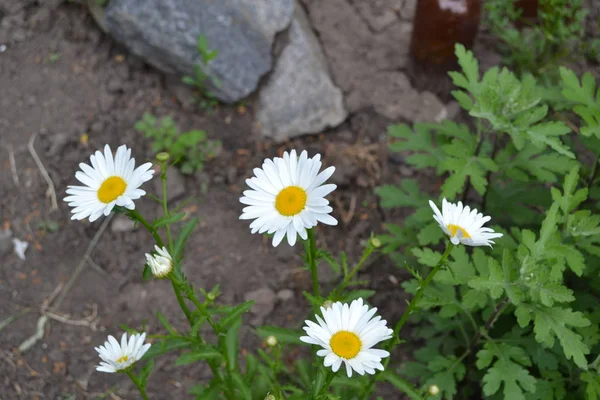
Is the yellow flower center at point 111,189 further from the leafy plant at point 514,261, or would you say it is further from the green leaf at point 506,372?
the green leaf at point 506,372

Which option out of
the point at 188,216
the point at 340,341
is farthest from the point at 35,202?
the point at 340,341

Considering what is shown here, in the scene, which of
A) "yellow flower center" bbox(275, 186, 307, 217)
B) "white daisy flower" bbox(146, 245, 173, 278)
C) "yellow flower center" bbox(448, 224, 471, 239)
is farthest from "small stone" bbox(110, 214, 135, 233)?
"yellow flower center" bbox(448, 224, 471, 239)

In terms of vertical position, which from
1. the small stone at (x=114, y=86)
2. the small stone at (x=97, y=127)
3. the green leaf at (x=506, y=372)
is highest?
the small stone at (x=114, y=86)

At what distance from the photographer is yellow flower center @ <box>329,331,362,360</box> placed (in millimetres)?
1795

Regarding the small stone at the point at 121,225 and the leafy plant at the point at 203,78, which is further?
the leafy plant at the point at 203,78

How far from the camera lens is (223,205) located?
11.6 feet

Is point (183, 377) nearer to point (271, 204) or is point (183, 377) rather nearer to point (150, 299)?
point (150, 299)

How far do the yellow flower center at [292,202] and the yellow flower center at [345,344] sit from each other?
376mm

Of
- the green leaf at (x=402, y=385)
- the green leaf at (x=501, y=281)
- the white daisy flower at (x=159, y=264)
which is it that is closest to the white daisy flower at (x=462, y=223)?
the green leaf at (x=501, y=281)

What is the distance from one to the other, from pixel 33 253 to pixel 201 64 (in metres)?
→ 1.39

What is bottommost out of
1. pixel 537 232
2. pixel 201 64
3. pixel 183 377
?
pixel 183 377

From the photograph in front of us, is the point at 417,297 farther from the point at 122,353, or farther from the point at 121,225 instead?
the point at 121,225

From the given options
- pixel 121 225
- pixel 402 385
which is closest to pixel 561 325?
pixel 402 385

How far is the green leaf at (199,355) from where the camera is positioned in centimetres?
216
